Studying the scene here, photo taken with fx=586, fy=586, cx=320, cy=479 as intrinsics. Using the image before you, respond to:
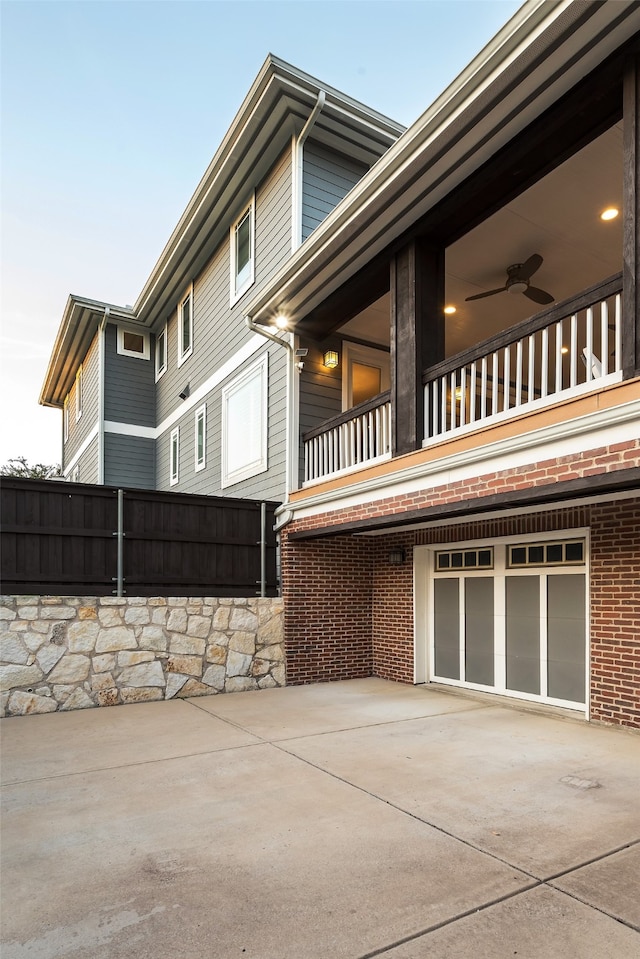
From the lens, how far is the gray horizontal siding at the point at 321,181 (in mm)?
8781

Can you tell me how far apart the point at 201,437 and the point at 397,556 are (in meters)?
5.26

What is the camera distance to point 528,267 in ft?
23.8

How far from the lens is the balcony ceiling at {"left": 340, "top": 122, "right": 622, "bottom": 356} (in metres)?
5.98

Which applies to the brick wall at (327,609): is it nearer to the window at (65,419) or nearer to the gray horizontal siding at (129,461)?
the gray horizontal siding at (129,461)

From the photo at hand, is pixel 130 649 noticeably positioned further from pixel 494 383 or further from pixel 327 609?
pixel 494 383

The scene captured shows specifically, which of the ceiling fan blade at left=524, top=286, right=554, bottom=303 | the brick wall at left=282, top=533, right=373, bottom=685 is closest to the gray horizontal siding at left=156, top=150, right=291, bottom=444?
the ceiling fan blade at left=524, top=286, right=554, bottom=303

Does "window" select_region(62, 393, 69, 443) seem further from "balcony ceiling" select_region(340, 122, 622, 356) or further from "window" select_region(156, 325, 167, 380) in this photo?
"balcony ceiling" select_region(340, 122, 622, 356)

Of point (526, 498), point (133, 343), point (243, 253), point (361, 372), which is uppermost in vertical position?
point (243, 253)

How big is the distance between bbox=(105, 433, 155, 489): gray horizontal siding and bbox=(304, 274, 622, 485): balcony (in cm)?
720

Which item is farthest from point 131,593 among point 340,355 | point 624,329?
point 624,329

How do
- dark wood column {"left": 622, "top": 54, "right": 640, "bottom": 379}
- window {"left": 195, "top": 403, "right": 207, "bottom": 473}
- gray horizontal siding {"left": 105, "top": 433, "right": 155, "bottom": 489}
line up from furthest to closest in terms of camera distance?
gray horizontal siding {"left": 105, "top": 433, "right": 155, "bottom": 489}, window {"left": 195, "top": 403, "right": 207, "bottom": 473}, dark wood column {"left": 622, "top": 54, "right": 640, "bottom": 379}

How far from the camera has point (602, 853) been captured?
9.85ft

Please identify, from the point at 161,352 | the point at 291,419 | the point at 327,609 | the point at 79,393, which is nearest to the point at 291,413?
the point at 291,419

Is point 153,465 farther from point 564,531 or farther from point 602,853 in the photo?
point 602,853
